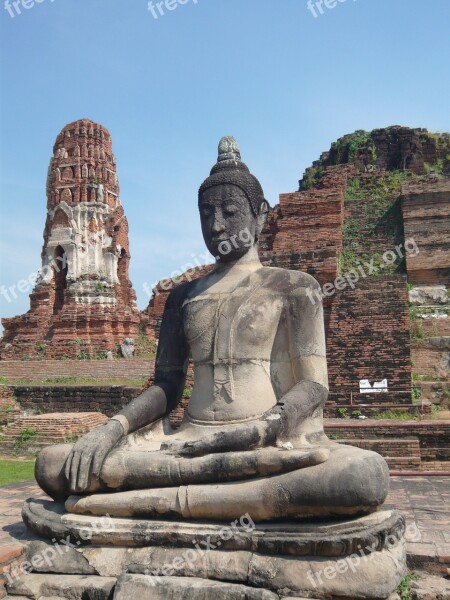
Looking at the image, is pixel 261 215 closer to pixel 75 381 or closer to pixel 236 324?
pixel 236 324

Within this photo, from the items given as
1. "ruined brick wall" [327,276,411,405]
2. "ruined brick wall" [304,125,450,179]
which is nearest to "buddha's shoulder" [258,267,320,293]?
"ruined brick wall" [327,276,411,405]

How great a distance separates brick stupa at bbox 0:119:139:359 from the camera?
27297mm

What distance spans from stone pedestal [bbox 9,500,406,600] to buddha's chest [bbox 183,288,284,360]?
1.24 m

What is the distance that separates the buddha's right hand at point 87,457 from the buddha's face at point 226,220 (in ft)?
5.17

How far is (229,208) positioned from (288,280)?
694mm

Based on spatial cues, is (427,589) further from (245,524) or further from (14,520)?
(14,520)

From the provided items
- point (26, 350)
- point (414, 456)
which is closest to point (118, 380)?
point (26, 350)

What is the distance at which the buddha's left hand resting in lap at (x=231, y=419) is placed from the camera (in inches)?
146

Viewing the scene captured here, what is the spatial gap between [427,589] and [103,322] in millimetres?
22943

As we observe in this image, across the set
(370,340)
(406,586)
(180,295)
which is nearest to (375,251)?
(370,340)

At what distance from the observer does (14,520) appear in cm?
527

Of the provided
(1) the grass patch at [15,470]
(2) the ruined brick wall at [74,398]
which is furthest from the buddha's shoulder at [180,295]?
(2) the ruined brick wall at [74,398]

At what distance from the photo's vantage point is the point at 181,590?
3.40 meters

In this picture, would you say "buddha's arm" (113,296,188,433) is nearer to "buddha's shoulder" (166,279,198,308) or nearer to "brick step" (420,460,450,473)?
"buddha's shoulder" (166,279,198,308)
